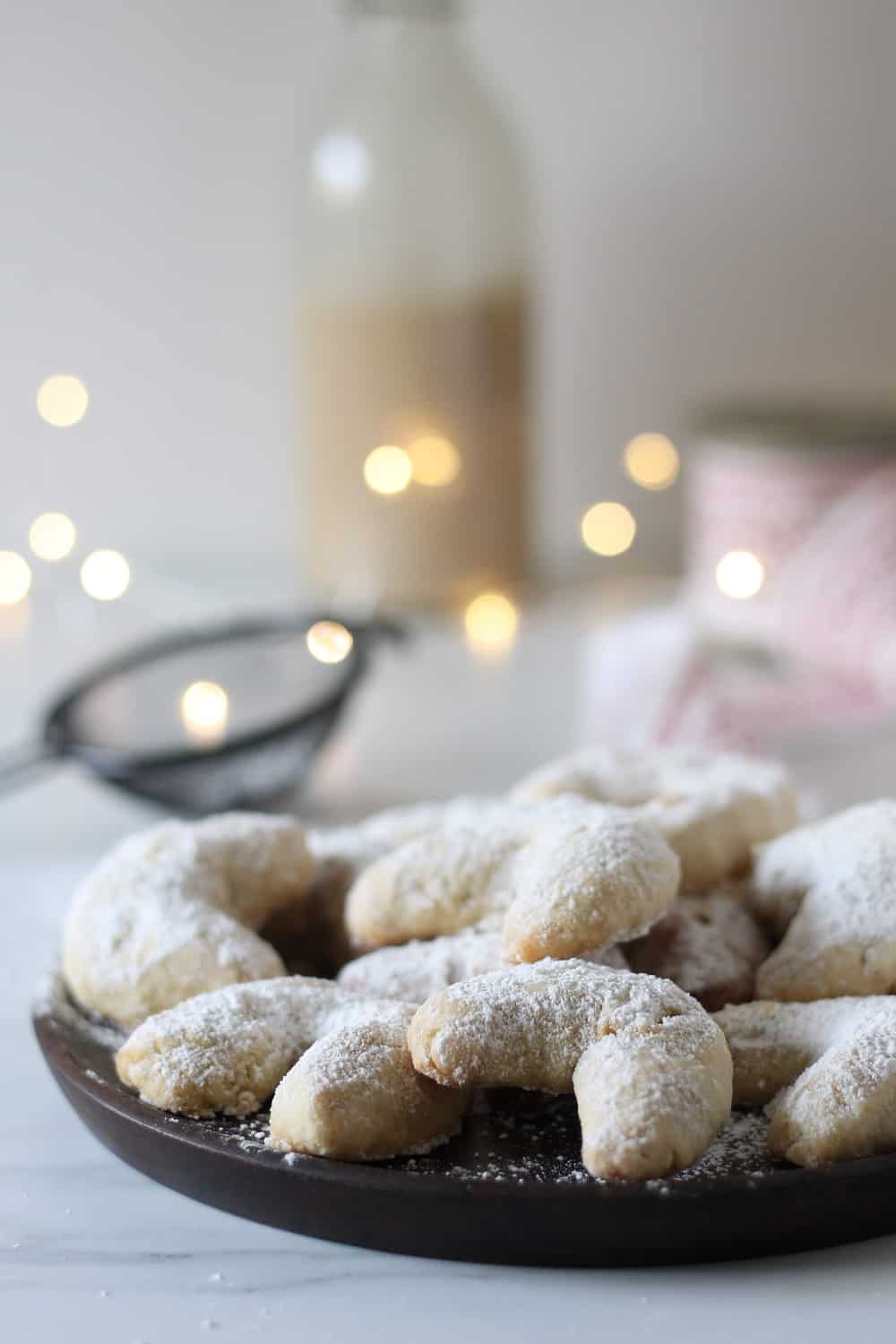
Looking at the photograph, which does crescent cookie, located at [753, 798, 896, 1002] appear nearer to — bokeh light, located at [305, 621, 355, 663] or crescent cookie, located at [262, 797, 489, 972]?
crescent cookie, located at [262, 797, 489, 972]

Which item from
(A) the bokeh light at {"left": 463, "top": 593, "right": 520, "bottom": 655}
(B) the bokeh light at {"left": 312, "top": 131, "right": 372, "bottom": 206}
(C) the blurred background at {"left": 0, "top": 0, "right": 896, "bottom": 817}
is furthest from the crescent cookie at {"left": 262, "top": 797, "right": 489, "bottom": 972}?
(B) the bokeh light at {"left": 312, "top": 131, "right": 372, "bottom": 206}

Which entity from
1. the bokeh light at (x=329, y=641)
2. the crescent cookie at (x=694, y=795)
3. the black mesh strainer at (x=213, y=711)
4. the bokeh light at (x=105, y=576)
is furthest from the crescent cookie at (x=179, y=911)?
the bokeh light at (x=105, y=576)

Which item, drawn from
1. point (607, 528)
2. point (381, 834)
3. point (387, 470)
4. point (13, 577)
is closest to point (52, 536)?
point (13, 577)

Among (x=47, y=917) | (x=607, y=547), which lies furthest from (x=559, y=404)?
(x=47, y=917)

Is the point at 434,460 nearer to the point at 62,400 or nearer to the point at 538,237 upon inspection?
the point at 538,237

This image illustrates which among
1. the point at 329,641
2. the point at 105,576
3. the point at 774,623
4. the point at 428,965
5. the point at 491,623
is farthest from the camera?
the point at 105,576

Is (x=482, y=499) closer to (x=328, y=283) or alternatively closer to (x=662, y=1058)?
(x=328, y=283)

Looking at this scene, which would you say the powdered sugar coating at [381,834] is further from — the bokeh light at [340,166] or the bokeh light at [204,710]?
the bokeh light at [340,166]
